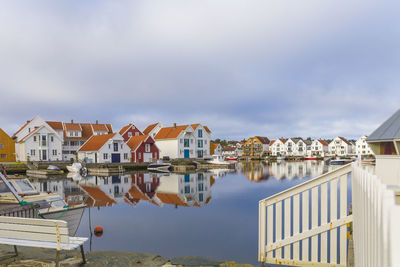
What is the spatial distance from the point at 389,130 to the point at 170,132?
69573 millimetres

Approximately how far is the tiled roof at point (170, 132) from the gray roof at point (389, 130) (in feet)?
213

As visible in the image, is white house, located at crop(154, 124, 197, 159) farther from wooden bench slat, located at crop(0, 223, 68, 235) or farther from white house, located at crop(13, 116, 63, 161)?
wooden bench slat, located at crop(0, 223, 68, 235)

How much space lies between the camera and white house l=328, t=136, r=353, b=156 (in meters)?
150

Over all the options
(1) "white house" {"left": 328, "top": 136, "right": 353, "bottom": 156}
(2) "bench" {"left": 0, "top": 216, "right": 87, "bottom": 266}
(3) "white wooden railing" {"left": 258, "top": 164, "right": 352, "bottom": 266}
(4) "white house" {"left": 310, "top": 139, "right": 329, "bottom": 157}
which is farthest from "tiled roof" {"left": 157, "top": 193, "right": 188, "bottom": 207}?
(1) "white house" {"left": 328, "top": 136, "right": 353, "bottom": 156}

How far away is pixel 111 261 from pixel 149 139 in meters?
61.8

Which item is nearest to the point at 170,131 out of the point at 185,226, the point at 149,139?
the point at 149,139

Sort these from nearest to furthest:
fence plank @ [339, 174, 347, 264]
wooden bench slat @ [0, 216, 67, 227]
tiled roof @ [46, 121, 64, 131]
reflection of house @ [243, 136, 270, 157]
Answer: wooden bench slat @ [0, 216, 67, 227] < fence plank @ [339, 174, 347, 264] < tiled roof @ [46, 121, 64, 131] < reflection of house @ [243, 136, 270, 157]

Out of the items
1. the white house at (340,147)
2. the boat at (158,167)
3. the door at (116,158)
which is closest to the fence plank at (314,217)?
the boat at (158,167)

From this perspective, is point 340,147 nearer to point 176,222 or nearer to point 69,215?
point 176,222

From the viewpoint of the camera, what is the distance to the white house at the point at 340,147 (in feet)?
493

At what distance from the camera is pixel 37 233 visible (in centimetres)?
624

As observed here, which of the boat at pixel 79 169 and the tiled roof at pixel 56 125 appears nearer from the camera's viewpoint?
the boat at pixel 79 169

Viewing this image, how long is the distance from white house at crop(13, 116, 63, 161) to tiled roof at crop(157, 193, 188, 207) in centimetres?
4653

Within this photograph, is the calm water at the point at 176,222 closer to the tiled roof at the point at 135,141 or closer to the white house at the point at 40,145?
the tiled roof at the point at 135,141
